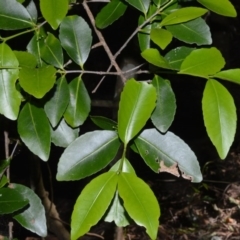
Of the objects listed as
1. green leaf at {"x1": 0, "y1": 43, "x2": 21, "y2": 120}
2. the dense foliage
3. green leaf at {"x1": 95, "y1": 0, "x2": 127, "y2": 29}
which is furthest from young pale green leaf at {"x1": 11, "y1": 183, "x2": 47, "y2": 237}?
green leaf at {"x1": 95, "y1": 0, "x2": 127, "y2": 29}

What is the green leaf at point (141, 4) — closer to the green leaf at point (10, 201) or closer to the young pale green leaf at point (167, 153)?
the young pale green leaf at point (167, 153)

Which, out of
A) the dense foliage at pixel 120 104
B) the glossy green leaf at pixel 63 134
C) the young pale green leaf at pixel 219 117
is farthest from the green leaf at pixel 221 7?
the glossy green leaf at pixel 63 134

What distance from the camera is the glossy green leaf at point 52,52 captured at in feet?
3.05

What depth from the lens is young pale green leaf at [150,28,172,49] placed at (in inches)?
32.2

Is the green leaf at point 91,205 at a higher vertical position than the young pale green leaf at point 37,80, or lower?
lower

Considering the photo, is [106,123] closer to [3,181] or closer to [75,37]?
[75,37]

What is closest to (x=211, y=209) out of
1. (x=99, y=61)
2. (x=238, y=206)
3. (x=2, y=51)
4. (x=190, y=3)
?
(x=238, y=206)

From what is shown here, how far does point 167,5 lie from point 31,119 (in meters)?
0.32

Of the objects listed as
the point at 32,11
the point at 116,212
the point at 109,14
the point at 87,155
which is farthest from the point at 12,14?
the point at 116,212

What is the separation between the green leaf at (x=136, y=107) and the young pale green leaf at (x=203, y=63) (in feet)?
0.24

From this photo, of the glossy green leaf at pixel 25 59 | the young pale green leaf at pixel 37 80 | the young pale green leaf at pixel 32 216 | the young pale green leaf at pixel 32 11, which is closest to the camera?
the young pale green leaf at pixel 37 80

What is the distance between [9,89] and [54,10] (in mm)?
147

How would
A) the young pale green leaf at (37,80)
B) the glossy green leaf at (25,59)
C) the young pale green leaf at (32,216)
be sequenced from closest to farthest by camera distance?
the young pale green leaf at (37,80)
the glossy green leaf at (25,59)
the young pale green leaf at (32,216)

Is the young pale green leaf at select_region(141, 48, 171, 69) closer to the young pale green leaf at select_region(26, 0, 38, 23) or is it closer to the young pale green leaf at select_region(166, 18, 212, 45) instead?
the young pale green leaf at select_region(166, 18, 212, 45)
